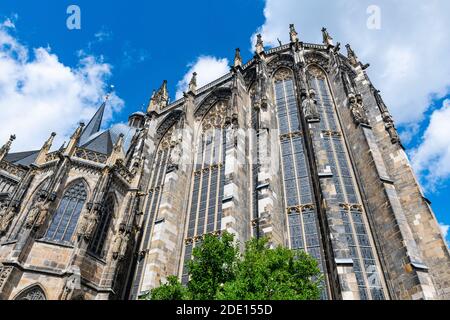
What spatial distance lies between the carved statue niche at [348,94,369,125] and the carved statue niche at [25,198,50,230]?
541 inches

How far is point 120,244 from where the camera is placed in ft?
48.8

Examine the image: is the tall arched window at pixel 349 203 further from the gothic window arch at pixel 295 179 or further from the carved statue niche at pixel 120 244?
the carved statue niche at pixel 120 244

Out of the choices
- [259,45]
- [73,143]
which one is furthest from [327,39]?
[73,143]

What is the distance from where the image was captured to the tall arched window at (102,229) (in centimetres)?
1433

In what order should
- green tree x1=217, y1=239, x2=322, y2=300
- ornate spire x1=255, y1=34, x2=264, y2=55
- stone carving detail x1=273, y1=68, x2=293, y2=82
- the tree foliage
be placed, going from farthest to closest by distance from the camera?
ornate spire x1=255, y1=34, x2=264, y2=55 → stone carving detail x1=273, y1=68, x2=293, y2=82 → the tree foliage → green tree x1=217, y1=239, x2=322, y2=300

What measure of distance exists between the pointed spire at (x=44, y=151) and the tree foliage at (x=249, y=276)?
10.7m

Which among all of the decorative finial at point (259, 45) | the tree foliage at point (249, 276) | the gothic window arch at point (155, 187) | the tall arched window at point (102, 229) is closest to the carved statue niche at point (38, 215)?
the tall arched window at point (102, 229)

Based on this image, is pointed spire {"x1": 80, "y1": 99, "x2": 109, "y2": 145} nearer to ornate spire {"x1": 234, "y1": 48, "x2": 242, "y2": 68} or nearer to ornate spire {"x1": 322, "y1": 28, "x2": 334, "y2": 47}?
ornate spire {"x1": 234, "y1": 48, "x2": 242, "y2": 68}

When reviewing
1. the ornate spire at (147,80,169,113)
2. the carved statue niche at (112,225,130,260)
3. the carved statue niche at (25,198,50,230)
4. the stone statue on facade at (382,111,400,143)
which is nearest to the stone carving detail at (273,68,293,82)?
the stone statue on facade at (382,111,400,143)

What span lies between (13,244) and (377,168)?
1451 centimetres

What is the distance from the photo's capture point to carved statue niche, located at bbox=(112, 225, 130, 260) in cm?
1455

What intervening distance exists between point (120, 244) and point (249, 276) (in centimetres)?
887

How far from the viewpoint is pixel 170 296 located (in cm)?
882
